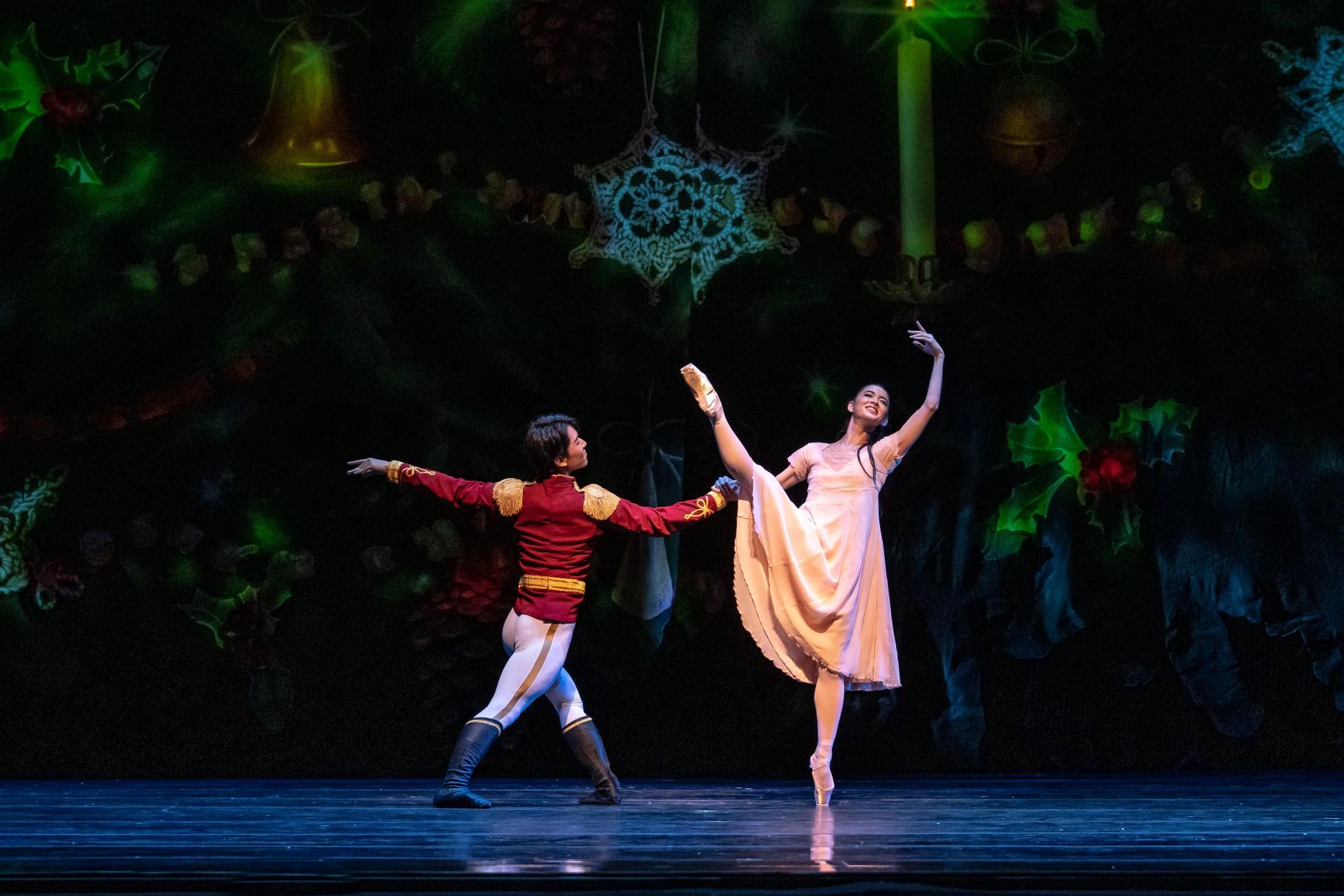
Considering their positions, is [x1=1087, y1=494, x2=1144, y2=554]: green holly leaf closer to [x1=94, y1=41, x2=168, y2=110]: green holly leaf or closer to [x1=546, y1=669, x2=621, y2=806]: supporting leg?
[x1=546, y1=669, x2=621, y2=806]: supporting leg

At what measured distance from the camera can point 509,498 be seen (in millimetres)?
4930

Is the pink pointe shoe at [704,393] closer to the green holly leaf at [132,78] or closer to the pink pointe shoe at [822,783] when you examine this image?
the pink pointe shoe at [822,783]

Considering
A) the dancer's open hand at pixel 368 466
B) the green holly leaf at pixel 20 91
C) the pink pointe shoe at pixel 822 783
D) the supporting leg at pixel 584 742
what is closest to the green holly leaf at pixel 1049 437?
the pink pointe shoe at pixel 822 783

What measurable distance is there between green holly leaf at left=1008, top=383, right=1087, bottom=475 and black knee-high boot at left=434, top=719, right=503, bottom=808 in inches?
89.2

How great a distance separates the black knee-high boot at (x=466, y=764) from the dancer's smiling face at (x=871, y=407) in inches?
61.7

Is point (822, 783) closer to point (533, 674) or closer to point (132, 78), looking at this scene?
point (533, 674)

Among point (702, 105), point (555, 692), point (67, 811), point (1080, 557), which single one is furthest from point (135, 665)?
point (1080, 557)

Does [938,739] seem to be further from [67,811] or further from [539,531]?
[67,811]

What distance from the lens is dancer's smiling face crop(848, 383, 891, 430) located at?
5109 mm

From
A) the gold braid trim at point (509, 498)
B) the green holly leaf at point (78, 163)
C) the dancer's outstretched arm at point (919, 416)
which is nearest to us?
the gold braid trim at point (509, 498)

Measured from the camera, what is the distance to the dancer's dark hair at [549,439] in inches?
193

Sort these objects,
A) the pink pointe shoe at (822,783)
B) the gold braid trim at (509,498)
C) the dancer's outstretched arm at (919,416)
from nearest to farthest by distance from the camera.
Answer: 1. the pink pointe shoe at (822,783)
2. the gold braid trim at (509,498)
3. the dancer's outstretched arm at (919,416)

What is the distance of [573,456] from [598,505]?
0.18 m

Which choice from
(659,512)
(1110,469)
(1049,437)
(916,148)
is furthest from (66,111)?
(1110,469)
